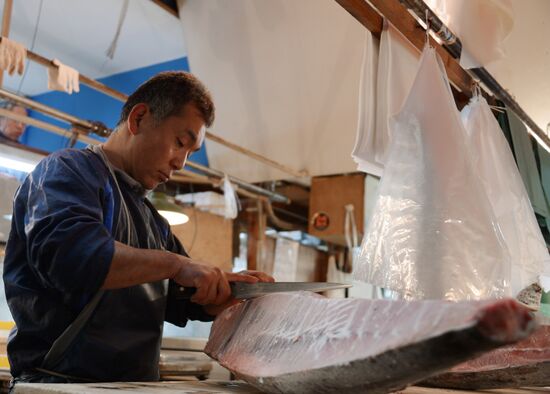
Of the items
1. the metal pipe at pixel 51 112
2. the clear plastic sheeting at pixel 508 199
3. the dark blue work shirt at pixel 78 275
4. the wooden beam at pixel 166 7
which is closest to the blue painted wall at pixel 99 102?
the wooden beam at pixel 166 7

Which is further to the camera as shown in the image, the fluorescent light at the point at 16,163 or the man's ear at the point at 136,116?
the fluorescent light at the point at 16,163

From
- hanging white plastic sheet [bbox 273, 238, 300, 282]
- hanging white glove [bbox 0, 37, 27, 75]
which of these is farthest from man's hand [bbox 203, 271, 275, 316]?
hanging white plastic sheet [bbox 273, 238, 300, 282]

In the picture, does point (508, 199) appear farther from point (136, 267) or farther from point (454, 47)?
point (136, 267)

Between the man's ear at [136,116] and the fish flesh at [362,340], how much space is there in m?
0.82

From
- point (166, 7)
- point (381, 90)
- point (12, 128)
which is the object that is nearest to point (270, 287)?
point (381, 90)

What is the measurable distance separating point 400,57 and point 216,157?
3.42 m

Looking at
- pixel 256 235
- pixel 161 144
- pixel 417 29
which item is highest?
pixel 417 29

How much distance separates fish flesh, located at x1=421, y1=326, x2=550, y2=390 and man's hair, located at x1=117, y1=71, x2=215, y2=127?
1.29 metres

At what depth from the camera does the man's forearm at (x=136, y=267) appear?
1486 mm

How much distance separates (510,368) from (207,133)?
9.38ft

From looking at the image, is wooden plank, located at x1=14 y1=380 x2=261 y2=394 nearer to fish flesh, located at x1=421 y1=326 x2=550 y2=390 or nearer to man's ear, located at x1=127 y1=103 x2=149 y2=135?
fish flesh, located at x1=421 y1=326 x2=550 y2=390

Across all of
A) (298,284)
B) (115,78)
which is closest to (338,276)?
(115,78)

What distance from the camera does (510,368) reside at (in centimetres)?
170

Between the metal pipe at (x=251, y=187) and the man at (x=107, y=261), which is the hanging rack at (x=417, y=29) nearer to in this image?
the man at (x=107, y=261)
